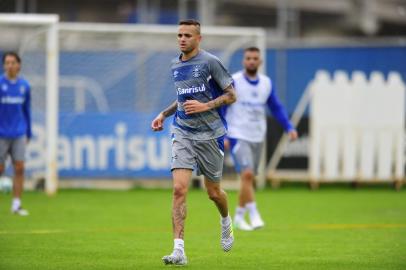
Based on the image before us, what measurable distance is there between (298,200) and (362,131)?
142 inches

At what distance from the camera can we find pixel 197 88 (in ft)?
34.7

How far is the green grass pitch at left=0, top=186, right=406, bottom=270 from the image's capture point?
417 inches

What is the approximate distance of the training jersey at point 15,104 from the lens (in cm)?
1712

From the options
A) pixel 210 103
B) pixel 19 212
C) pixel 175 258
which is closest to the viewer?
pixel 175 258

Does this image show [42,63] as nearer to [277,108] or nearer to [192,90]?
[277,108]

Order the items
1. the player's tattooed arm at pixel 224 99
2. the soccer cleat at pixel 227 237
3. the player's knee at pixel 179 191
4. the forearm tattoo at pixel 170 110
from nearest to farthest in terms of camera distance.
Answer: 1. the player's knee at pixel 179 191
2. the player's tattooed arm at pixel 224 99
3. the forearm tattoo at pixel 170 110
4. the soccer cleat at pixel 227 237

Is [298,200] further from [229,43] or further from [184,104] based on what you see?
[184,104]

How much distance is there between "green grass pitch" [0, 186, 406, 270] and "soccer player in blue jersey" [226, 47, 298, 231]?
617 mm

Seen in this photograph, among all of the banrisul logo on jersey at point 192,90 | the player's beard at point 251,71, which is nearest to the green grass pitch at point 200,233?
the banrisul logo on jersey at point 192,90

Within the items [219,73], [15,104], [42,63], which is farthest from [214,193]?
[42,63]

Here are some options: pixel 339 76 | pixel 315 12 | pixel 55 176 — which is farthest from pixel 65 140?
pixel 315 12

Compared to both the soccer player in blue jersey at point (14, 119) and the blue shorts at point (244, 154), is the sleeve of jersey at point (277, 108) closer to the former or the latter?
the blue shorts at point (244, 154)

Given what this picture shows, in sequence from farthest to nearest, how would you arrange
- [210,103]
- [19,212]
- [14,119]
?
[14,119] → [19,212] → [210,103]

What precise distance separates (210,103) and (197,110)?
0.62 feet
